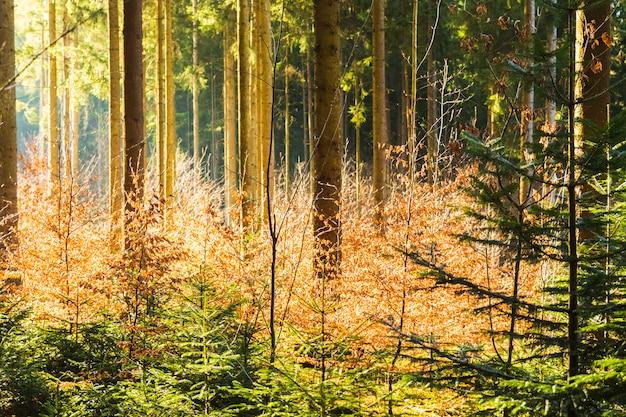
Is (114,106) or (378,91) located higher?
(378,91)

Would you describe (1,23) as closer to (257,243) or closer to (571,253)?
(257,243)

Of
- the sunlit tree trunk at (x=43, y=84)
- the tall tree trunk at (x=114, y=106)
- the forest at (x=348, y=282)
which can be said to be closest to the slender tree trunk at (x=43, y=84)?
the sunlit tree trunk at (x=43, y=84)

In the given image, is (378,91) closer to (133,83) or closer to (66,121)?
(133,83)

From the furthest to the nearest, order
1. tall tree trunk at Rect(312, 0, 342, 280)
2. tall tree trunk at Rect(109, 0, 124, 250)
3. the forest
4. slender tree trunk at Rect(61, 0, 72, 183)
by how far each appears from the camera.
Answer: tall tree trunk at Rect(109, 0, 124, 250) → tall tree trunk at Rect(312, 0, 342, 280) → slender tree trunk at Rect(61, 0, 72, 183) → the forest

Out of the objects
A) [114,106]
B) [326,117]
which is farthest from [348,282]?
[114,106]

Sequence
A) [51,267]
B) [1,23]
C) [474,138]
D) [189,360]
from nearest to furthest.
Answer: [474,138] → [189,360] → [51,267] → [1,23]

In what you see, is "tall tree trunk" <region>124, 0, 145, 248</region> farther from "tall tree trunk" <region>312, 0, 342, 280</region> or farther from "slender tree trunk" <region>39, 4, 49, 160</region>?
"tall tree trunk" <region>312, 0, 342, 280</region>

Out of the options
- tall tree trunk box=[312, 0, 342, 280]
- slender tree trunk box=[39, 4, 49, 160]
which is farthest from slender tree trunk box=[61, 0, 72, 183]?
tall tree trunk box=[312, 0, 342, 280]

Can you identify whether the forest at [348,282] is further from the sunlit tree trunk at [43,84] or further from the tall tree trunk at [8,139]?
the sunlit tree trunk at [43,84]

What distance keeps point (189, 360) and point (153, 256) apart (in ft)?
4.21

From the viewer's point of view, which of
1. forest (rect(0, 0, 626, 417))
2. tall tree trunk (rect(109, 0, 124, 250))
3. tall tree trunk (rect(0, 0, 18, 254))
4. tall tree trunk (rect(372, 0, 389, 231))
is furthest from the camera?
tall tree trunk (rect(109, 0, 124, 250))

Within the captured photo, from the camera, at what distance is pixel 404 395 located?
5.71 m

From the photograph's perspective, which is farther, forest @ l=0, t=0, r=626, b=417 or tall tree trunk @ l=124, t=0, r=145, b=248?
tall tree trunk @ l=124, t=0, r=145, b=248

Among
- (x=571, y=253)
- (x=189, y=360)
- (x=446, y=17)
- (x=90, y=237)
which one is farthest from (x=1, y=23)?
(x=446, y=17)
